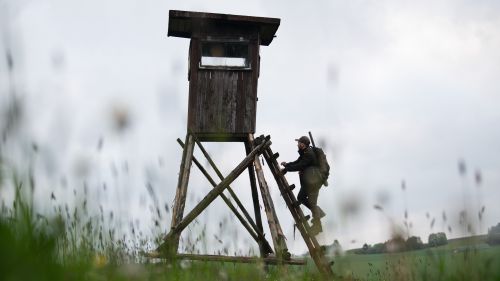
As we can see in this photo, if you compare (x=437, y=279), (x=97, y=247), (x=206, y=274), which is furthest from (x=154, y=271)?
(x=437, y=279)

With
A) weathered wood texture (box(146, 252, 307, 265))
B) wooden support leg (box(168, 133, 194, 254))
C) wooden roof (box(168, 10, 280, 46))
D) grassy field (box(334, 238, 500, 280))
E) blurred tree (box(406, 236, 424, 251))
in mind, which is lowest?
weathered wood texture (box(146, 252, 307, 265))

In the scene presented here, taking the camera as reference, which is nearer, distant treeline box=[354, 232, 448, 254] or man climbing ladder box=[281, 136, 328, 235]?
distant treeline box=[354, 232, 448, 254]

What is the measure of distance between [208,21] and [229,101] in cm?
168

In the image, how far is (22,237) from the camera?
2.32 metres

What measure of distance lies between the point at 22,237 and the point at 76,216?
160 cm

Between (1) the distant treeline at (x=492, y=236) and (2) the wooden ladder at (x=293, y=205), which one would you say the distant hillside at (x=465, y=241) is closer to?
(1) the distant treeline at (x=492, y=236)

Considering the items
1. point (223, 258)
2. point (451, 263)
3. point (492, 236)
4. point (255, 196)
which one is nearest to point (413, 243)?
point (451, 263)

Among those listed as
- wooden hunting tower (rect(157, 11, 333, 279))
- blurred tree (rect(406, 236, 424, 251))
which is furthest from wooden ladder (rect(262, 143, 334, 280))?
blurred tree (rect(406, 236, 424, 251))

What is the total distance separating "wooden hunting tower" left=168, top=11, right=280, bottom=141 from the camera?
35.1 feet

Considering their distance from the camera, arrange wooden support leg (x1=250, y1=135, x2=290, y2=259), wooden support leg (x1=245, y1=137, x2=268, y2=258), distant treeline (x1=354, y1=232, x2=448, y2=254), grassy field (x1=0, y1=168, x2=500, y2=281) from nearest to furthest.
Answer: grassy field (x1=0, y1=168, x2=500, y2=281), distant treeline (x1=354, y1=232, x2=448, y2=254), wooden support leg (x1=250, y1=135, x2=290, y2=259), wooden support leg (x1=245, y1=137, x2=268, y2=258)

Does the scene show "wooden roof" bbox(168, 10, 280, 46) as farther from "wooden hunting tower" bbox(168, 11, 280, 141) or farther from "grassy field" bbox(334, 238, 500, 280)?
"grassy field" bbox(334, 238, 500, 280)

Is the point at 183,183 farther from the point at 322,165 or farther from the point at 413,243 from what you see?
the point at 413,243

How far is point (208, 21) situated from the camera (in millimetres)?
11055

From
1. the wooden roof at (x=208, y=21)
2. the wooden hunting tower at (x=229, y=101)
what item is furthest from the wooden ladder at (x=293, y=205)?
the wooden roof at (x=208, y=21)
